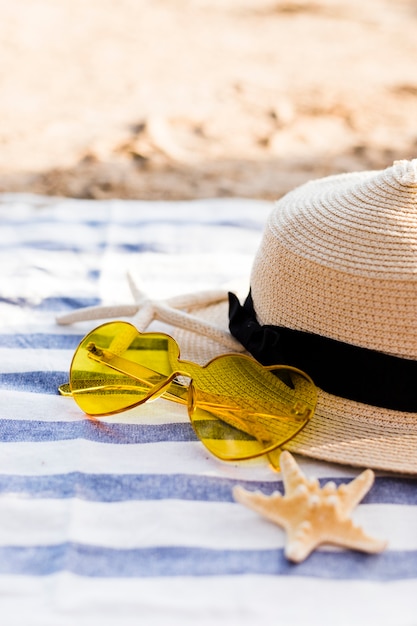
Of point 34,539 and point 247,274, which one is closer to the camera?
point 34,539

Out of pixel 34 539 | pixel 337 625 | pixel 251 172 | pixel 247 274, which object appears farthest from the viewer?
pixel 251 172

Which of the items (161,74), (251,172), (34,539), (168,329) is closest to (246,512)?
(34,539)

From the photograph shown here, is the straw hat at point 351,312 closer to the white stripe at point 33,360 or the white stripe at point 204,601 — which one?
the white stripe at point 204,601

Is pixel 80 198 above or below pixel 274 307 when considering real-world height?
below

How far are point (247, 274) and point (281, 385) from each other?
53 centimetres

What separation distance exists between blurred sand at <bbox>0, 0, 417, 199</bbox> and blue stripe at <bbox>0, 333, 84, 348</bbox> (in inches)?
27.7

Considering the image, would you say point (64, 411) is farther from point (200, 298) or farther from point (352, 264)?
point (352, 264)

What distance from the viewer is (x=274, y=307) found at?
1049 mm

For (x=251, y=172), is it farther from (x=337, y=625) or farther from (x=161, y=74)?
(x=337, y=625)

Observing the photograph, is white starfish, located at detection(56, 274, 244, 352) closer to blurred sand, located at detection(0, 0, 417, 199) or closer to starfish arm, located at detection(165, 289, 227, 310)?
starfish arm, located at detection(165, 289, 227, 310)

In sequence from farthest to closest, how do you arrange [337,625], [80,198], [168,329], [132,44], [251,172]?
[132,44] < [251,172] < [80,198] < [168,329] < [337,625]

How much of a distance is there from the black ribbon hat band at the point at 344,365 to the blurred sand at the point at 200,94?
1.03 metres

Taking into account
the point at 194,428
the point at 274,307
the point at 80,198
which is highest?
the point at 274,307

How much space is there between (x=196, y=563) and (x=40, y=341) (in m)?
0.57
